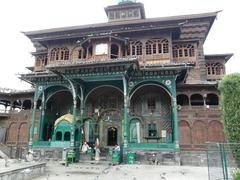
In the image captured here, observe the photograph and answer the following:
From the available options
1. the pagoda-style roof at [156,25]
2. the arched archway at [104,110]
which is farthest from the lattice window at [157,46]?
the arched archway at [104,110]

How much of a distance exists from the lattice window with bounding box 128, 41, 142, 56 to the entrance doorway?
8.86m

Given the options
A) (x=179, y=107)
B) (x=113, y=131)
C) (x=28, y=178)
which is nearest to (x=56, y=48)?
(x=113, y=131)

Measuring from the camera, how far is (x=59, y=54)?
27.2 meters

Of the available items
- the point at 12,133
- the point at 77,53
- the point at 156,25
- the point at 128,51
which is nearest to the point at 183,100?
the point at 128,51

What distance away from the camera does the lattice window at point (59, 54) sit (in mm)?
27172

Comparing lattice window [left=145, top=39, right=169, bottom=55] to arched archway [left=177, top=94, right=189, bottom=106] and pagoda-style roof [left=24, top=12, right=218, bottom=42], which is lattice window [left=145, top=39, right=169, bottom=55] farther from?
arched archway [left=177, top=94, right=189, bottom=106]

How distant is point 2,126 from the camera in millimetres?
27516

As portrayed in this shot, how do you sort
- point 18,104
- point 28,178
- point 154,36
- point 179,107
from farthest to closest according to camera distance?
point 18,104
point 154,36
point 179,107
point 28,178

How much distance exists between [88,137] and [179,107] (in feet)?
33.5

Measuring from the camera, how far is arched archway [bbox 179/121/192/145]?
2205 centimetres

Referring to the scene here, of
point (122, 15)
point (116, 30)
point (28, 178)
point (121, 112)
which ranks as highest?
point (122, 15)

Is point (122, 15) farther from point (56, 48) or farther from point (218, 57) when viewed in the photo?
point (218, 57)

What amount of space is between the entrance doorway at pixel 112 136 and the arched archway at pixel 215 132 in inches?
383

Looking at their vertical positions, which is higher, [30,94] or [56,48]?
[56,48]
